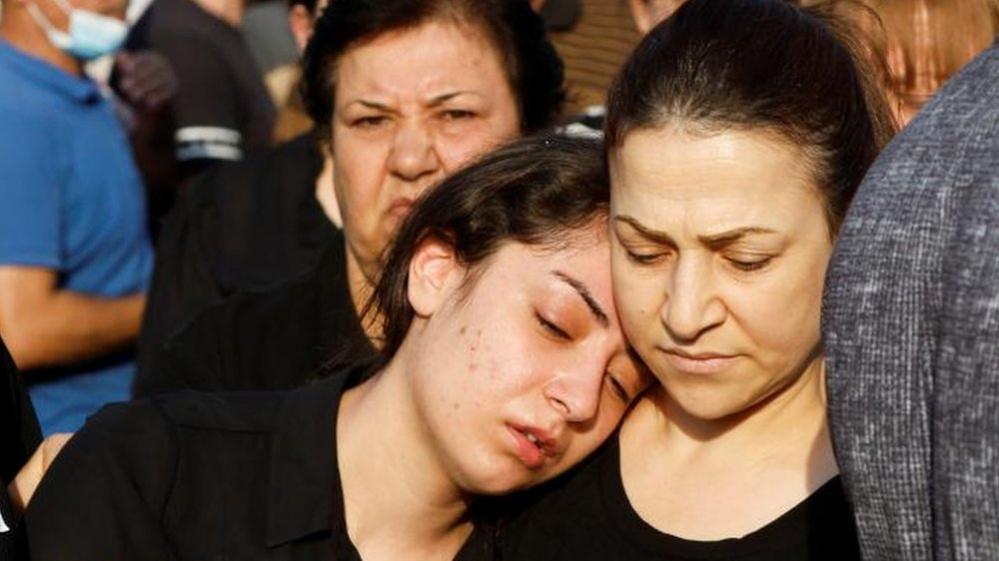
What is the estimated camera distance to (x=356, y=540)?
2.69 m

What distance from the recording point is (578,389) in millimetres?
2604

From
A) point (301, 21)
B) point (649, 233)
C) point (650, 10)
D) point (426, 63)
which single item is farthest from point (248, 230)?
point (649, 233)

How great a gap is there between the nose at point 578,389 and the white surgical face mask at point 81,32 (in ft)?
8.52

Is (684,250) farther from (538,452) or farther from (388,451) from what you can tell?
(388,451)

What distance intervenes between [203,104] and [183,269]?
1555 millimetres

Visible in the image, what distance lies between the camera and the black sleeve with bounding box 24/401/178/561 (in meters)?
2.60

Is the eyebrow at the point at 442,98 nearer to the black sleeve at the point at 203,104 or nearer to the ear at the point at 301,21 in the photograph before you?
the ear at the point at 301,21

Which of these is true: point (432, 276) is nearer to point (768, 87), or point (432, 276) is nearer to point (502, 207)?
point (502, 207)

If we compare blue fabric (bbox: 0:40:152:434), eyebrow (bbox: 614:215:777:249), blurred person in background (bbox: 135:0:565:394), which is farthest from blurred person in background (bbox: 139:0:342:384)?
eyebrow (bbox: 614:215:777:249)

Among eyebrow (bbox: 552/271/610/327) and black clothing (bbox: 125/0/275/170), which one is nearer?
eyebrow (bbox: 552/271/610/327)

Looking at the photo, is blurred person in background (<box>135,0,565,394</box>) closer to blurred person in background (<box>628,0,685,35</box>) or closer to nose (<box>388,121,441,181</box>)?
nose (<box>388,121,441,181</box>)

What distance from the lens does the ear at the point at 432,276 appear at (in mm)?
2816

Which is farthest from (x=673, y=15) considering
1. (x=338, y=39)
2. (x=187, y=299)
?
(x=187, y=299)

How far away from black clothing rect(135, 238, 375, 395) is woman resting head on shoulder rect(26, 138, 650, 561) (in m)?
0.66
